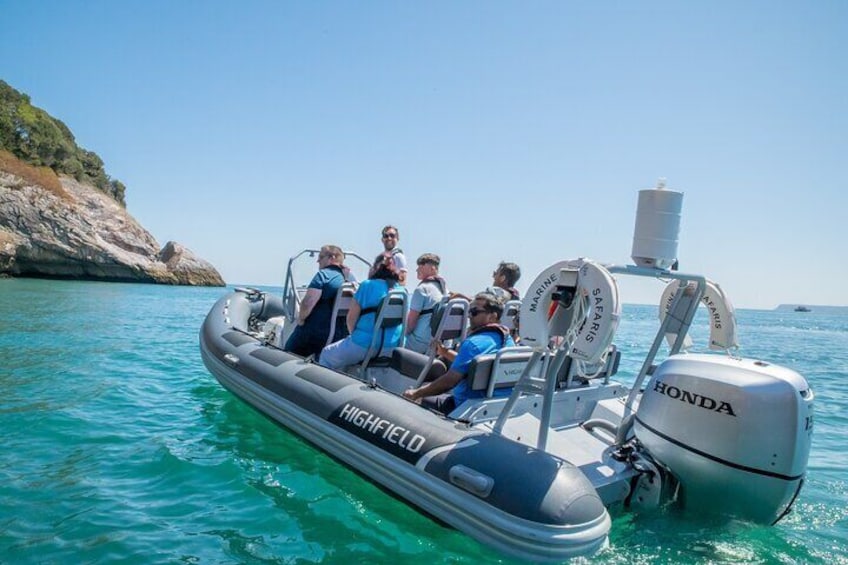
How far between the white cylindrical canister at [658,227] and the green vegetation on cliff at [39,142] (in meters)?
41.6

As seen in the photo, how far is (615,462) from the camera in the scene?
355 centimetres

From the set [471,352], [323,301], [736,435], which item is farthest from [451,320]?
[736,435]

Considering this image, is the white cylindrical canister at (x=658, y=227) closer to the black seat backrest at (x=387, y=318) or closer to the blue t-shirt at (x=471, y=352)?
the blue t-shirt at (x=471, y=352)

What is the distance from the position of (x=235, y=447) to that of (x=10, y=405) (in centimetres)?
246

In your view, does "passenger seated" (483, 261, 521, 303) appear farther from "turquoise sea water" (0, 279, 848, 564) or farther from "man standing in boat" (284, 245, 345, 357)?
"turquoise sea water" (0, 279, 848, 564)

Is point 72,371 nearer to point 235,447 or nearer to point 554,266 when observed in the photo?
point 235,447

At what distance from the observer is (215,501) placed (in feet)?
12.5

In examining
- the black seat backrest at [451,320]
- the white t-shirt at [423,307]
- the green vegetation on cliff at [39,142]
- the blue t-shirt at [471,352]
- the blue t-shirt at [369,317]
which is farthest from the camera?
the green vegetation on cliff at [39,142]

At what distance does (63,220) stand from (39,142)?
9.46 meters

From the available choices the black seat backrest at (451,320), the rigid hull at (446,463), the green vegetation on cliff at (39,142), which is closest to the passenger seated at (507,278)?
the black seat backrest at (451,320)

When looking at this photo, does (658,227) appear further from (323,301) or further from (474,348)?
(323,301)

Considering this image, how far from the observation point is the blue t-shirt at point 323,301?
540 centimetres

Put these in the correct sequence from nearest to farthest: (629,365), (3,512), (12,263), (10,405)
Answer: (3,512)
(10,405)
(629,365)
(12,263)

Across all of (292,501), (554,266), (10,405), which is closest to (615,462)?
(554,266)
